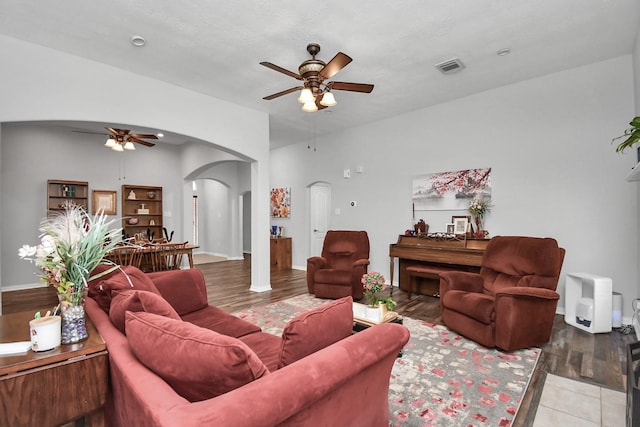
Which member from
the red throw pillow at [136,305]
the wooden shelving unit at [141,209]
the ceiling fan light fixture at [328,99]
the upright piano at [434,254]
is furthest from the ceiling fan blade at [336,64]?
the wooden shelving unit at [141,209]

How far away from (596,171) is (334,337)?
414 cm

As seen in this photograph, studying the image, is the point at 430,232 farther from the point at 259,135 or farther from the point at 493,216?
the point at 259,135

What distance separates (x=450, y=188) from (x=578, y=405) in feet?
10.7

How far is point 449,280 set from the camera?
3486 mm

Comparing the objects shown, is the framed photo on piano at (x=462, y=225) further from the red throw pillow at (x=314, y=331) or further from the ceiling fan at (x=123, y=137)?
the ceiling fan at (x=123, y=137)

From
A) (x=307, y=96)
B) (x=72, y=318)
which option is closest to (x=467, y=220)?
(x=307, y=96)

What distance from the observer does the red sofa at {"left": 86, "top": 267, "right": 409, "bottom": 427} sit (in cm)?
90

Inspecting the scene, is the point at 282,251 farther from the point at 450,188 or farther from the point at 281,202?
the point at 450,188

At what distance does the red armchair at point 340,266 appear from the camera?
15.0 feet

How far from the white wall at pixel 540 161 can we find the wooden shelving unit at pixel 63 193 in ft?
19.8

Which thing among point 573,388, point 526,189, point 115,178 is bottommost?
point 573,388

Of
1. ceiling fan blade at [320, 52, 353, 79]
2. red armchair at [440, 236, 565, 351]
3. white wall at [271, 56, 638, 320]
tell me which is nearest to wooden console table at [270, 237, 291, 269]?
white wall at [271, 56, 638, 320]

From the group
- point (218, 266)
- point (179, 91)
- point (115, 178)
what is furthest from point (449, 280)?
point (115, 178)

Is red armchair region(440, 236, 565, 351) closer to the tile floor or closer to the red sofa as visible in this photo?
the tile floor
